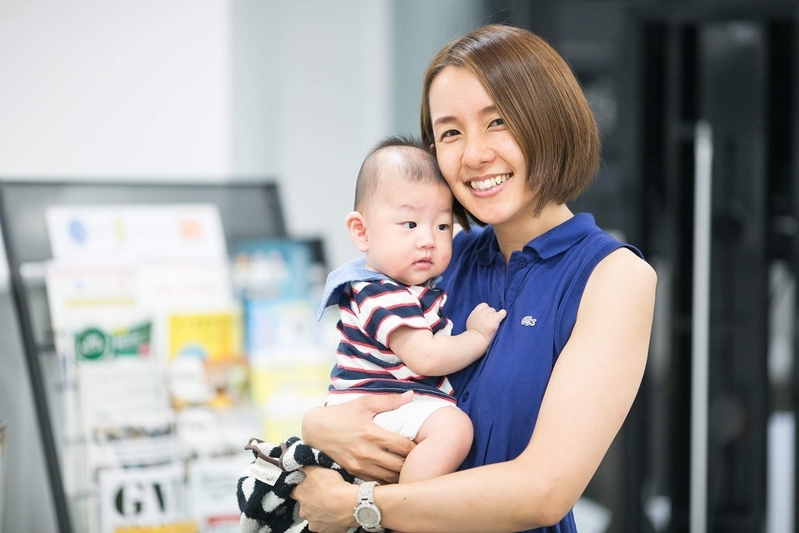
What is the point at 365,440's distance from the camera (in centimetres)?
142

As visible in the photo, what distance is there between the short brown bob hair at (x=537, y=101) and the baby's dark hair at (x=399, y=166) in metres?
0.16

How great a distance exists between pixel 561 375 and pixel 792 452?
7.64ft

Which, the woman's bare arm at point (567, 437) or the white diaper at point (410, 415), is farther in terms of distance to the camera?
the white diaper at point (410, 415)

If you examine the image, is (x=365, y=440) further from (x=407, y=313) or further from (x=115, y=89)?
(x=115, y=89)

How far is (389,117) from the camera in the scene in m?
4.10

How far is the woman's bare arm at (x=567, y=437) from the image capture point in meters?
1.30

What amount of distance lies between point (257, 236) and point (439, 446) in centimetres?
186

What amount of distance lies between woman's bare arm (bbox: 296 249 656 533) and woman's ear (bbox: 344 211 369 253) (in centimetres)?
42

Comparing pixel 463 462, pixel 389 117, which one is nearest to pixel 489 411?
pixel 463 462

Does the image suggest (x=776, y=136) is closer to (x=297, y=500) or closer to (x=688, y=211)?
(x=688, y=211)

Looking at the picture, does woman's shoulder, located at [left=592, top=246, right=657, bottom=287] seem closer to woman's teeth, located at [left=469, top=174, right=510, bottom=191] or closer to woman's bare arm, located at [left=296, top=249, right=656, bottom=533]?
woman's bare arm, located at [left=296, top=249, right=656, bottom=533]

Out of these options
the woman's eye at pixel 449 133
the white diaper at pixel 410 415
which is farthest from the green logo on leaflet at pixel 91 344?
the woman's eye at pixel 449 133

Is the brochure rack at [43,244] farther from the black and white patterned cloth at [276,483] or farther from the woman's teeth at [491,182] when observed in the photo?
the woman's teeth at [491,182]

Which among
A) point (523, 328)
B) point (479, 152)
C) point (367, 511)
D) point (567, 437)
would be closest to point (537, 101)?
point (479, 152)
